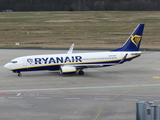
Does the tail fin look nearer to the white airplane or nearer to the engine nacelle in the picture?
the white airplane

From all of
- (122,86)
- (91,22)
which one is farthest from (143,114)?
(91,22)

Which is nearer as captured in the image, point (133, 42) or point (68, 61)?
point (68, 61)

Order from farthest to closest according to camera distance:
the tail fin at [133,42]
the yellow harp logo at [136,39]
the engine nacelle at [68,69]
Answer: the yellow harp logo at [136,39] → the tail fin at [133,42] → the engine nacelle at [68,69]

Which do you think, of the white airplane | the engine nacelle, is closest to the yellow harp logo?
the white airplane

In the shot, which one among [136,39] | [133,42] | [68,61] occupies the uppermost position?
[136,39]

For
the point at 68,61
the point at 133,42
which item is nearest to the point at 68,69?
the point at 68,61

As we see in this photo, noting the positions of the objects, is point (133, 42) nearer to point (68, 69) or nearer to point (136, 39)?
point (136, 39)

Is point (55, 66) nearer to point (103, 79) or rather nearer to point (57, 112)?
point (103, 79)

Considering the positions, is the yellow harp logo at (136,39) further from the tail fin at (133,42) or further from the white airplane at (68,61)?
the white airplane at (68,61)

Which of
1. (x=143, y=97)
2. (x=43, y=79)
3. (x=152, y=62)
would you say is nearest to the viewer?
(x=143, y=97)

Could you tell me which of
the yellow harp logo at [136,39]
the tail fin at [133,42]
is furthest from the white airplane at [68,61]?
the yellow harp logo at [136,39]

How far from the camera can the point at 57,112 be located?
26.1m

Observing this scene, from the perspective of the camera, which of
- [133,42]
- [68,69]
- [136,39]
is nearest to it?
[68,69]

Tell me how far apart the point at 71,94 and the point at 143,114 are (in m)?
24.8
